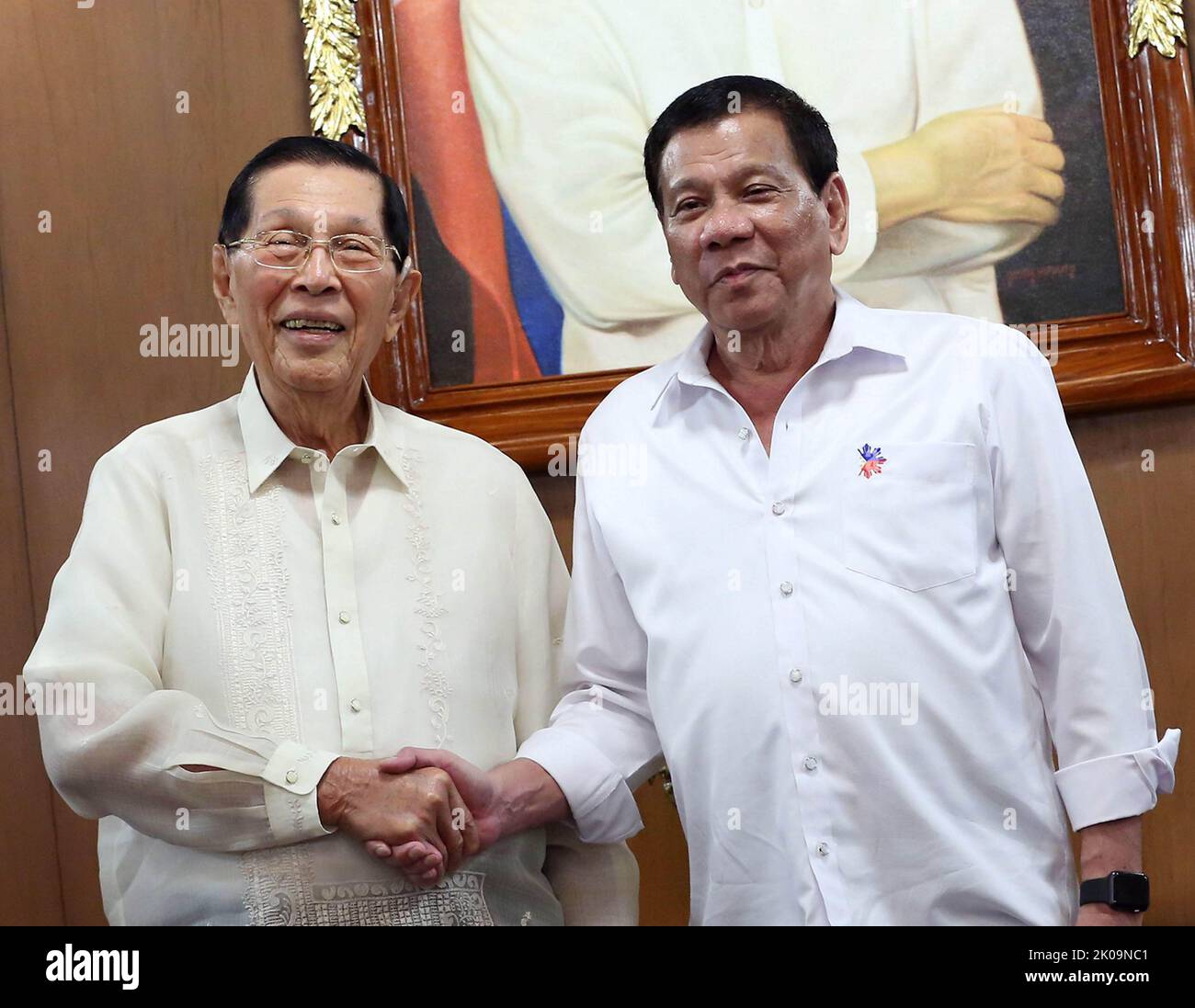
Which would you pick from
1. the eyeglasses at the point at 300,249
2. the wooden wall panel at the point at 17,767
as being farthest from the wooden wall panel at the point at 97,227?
the eyeglasses at the point at 300,249

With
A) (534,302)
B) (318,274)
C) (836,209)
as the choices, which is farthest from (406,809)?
(534,302)

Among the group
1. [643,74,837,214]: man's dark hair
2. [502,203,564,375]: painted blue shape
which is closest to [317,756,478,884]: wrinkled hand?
[643,74,837,214]: man's dark hair

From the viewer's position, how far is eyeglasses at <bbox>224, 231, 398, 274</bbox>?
5.65 ft

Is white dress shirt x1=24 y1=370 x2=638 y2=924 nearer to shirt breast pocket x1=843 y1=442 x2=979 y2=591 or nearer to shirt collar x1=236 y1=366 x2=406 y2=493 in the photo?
shirt collar x1=236 y1=366 x2=406 y2=493

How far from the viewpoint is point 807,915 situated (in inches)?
61.7

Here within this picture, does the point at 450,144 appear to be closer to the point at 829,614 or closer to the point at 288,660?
the point at 288,660

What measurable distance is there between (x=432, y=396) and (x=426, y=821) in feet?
3.63

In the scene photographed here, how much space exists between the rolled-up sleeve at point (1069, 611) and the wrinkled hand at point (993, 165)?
749mm

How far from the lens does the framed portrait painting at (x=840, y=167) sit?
89.5 inches

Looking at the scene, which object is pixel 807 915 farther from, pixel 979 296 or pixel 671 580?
pixel 979 296

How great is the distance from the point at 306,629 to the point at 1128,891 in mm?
1061

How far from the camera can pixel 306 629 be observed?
5.46 feet

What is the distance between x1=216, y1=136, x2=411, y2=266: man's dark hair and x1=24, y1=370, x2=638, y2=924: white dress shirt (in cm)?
23

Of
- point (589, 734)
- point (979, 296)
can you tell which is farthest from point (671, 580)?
point (979, 296)
